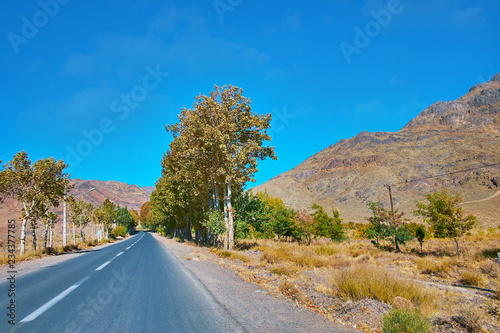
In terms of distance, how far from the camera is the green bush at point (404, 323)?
15.8 ft

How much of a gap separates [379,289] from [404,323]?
2.33m

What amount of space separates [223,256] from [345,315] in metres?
14.3

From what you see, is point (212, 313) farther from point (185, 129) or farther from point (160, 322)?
point (185, 129)

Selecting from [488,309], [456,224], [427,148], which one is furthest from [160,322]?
[427,148]

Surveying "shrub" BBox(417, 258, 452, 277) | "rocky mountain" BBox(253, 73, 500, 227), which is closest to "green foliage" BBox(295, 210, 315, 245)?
"shrub" BBox(417, 258, 452, 277)

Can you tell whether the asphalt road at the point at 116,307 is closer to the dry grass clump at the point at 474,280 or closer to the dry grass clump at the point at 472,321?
the dry grass clump at the point at 472,321

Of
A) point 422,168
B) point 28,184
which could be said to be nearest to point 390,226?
point 28,184

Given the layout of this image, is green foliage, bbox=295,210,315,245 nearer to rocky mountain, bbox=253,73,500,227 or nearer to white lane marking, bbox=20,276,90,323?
white lane marking, bbox=20,276,90,323

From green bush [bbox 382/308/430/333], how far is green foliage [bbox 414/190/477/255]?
17.8 meters

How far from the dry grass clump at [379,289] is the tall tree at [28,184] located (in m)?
25.1

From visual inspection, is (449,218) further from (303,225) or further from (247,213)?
(247,213)

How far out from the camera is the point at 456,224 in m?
19.4

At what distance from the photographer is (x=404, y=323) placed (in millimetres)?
5043

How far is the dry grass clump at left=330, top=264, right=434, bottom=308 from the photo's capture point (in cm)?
710
